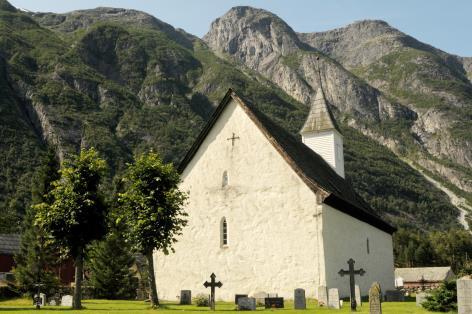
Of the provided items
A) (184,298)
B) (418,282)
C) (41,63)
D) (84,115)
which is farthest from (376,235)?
(41,63)

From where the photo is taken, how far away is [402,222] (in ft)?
627

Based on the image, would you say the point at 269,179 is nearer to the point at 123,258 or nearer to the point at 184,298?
the point at 184,298

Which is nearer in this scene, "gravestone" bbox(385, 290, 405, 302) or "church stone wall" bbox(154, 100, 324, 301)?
"church stone wall" bbox(154, 100, 324, 301)

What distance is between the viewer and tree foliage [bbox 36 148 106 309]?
27328mm

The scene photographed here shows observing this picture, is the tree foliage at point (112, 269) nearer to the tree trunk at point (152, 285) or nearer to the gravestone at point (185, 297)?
the gravestone at point (185, 297)

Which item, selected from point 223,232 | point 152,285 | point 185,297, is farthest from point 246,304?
point 223,232

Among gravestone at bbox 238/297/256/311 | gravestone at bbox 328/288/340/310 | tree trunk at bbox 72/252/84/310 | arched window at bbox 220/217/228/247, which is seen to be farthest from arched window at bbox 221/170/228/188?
gravestone at bbox 328/288/340/310

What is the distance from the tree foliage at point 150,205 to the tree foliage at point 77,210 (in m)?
1.84

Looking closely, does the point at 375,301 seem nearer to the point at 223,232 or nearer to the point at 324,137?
the point at 223,232

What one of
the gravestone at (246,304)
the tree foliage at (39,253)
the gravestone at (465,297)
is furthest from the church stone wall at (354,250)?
the tree foliage at (39,253)

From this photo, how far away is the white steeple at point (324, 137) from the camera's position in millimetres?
45156

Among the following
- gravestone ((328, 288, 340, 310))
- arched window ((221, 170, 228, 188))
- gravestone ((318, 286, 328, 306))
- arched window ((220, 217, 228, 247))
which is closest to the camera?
gravestone ((328, 288, 340, 310))

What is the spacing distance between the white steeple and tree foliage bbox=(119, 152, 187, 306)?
20.6 meters

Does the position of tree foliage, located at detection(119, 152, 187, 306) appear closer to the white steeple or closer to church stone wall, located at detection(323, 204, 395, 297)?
church stone wall, located at detection(323, 204, 395, 297)
